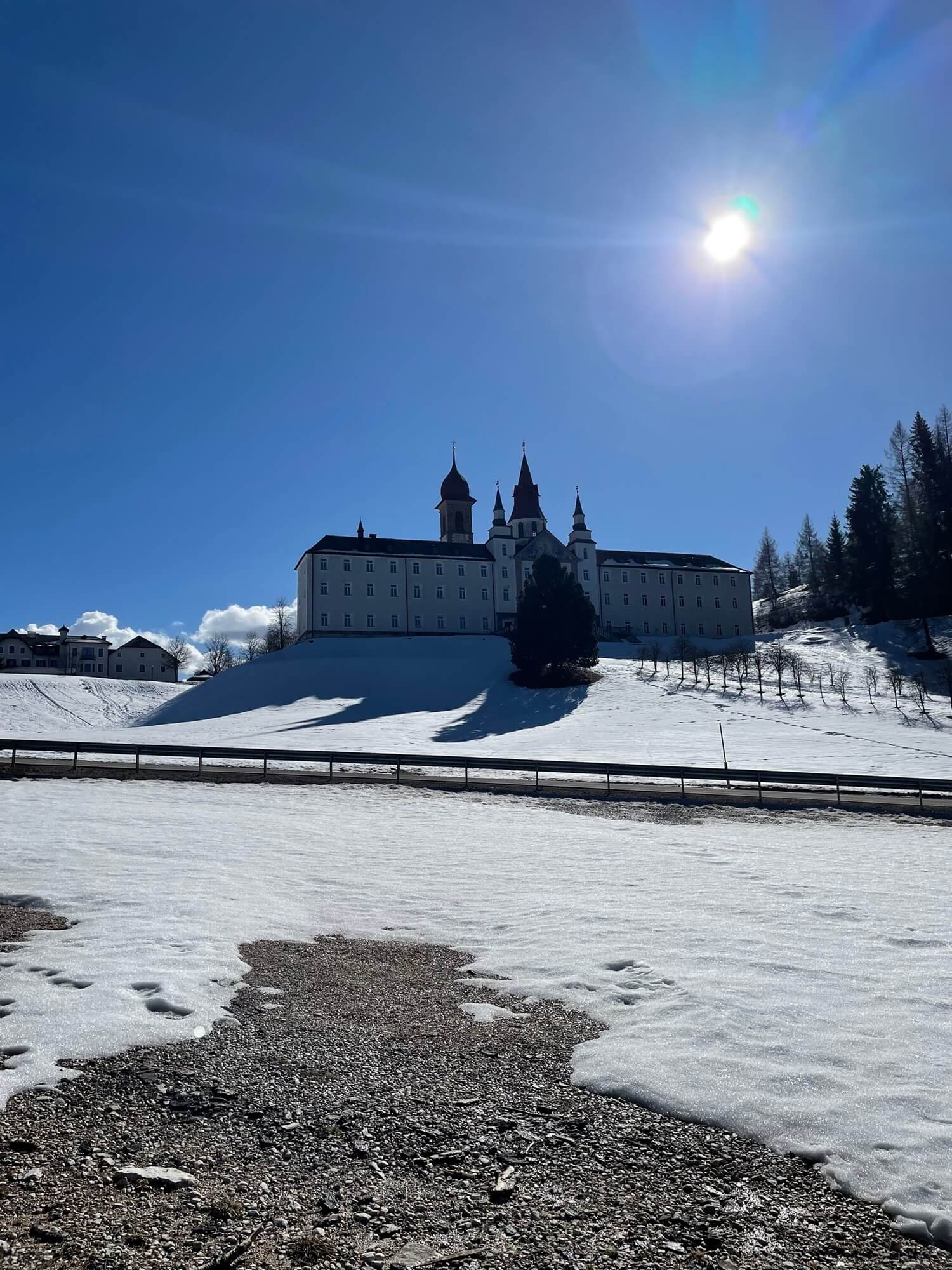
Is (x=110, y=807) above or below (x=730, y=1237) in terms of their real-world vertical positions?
above

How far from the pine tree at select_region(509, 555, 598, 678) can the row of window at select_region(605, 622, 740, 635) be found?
30725 millimetres

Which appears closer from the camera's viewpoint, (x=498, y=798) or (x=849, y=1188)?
(x=849, y=1188)

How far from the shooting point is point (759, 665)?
56719 mm

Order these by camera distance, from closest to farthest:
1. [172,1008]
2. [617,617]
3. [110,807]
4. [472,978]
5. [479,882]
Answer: [172,1008], [472,978], [479,882], [110,807], [617,617]

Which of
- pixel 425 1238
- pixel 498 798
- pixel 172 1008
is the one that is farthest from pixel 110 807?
pixel 425 1238

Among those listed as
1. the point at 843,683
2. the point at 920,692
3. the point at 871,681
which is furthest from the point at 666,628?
the point at 920,692

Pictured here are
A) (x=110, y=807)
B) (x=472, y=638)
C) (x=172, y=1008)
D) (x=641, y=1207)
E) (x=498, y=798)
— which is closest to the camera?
(x=641, y=1207)

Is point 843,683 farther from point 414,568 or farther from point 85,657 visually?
point 85,657

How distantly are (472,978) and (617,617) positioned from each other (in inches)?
3508

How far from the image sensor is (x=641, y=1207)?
372 cm

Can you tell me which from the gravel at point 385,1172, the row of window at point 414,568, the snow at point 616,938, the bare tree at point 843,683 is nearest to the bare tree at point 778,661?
the bare tree at point 843,683

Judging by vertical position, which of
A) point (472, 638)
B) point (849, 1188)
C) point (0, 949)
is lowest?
point (849, 1188)

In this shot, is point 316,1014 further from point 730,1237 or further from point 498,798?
point 498,798

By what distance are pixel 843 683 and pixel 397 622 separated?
46.5m
